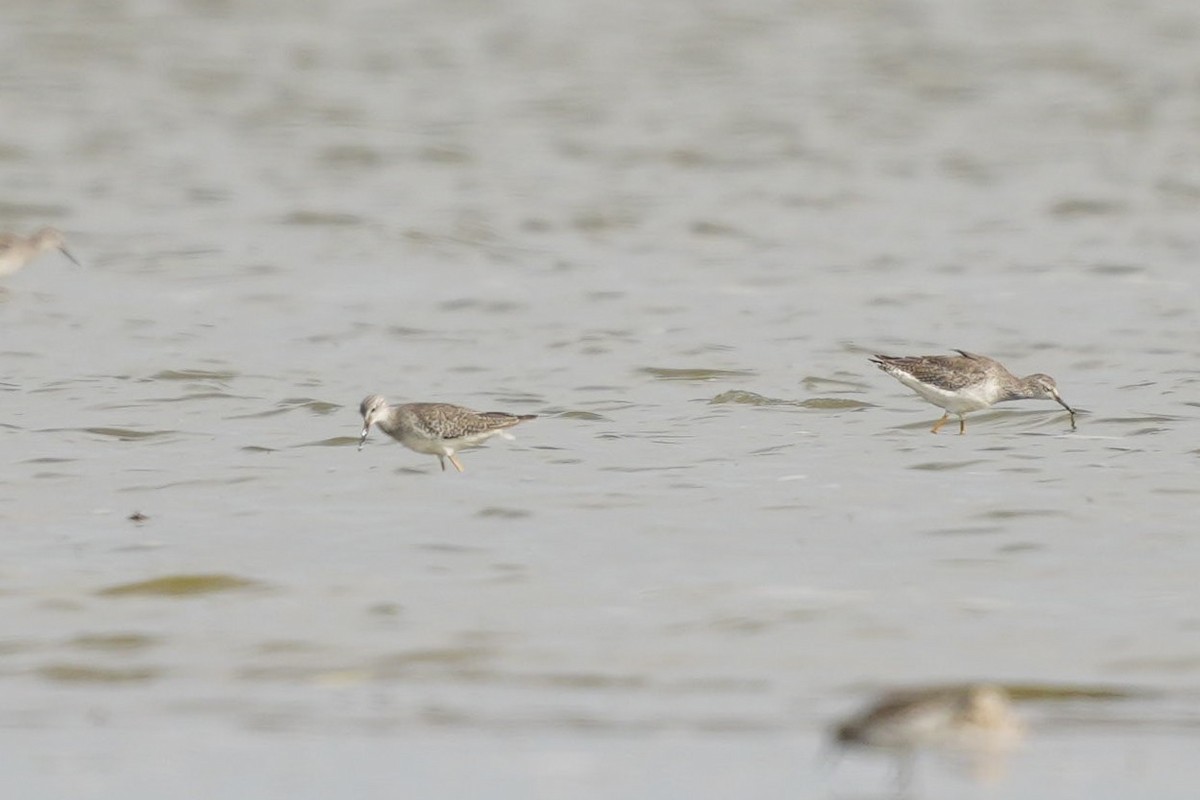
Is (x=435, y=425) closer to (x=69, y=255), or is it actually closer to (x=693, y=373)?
(x=693, y=373)

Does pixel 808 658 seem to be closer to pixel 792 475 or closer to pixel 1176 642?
pixel 1176 642

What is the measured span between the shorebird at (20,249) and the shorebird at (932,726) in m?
14.2

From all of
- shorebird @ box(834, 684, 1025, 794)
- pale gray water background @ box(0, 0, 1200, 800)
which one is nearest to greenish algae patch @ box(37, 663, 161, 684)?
pale gray water background @ box(0, 0, 1200, 800)

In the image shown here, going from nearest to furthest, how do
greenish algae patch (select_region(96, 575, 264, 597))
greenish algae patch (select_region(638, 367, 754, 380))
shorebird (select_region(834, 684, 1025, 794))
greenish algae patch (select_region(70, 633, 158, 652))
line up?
1. shorebird (select_region(834, 684, 1025, 794))
2. greenish algae patch (select_region(70, 633, 158, 652))
3. greenish algae patch (select_region(96, 575, 264, 597))
4. greenish algae patch (select_region(638, 367, 754, 380))

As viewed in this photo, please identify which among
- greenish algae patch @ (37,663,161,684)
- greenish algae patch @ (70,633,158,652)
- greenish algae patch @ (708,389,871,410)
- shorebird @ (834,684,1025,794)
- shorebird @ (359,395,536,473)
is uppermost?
greenish algae patch @ (708,389,871,410)

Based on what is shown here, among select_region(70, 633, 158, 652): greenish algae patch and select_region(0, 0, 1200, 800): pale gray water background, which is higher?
select_region(0, 0, 1200, 800): pale gray water background

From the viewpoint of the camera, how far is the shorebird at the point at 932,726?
756 centimetres

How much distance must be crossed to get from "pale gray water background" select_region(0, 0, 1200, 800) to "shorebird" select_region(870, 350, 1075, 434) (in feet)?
0.84

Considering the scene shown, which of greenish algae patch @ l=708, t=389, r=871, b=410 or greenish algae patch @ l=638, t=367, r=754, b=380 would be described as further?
greenish algae patch @ l=638, t=367, r=754, b=380

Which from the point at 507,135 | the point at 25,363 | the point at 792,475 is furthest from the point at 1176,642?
the point at 507,135

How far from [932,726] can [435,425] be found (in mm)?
6118

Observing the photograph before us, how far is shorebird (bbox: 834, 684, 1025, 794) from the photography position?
298 inches

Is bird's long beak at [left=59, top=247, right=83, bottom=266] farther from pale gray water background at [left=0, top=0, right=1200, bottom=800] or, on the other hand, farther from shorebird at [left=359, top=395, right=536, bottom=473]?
shorebird at [left=359, top=395, right=536, bottom=473]

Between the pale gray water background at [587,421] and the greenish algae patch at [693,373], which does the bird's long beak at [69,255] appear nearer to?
the pale gray water background at [587,421]
